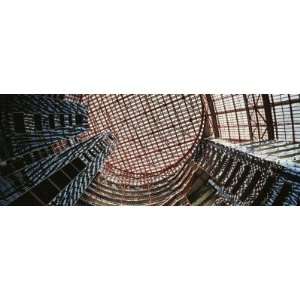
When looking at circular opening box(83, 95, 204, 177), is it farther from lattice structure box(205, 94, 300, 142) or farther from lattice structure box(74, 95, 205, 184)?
lattice structure box(205, 94, 300, 142)

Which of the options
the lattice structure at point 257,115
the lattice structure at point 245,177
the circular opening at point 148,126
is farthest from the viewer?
the circular opening at point 148,126

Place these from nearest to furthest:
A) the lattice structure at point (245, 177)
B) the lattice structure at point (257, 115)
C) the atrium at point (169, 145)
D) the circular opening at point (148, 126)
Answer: the lattice structure at point (257, 115)
the atrium at point (169, 145)
the lattice structure at point (245, 177)
the circular opening at point (148, 126)

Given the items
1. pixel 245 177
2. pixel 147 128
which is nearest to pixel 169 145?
pixel 147 128

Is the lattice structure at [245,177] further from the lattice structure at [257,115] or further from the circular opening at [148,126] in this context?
the circular opening at [148,126]

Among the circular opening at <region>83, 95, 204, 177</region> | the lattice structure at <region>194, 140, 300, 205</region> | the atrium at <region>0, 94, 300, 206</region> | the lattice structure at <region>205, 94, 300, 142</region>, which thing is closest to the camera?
the lattice structure at <region>205, 94, 300, 142</region>

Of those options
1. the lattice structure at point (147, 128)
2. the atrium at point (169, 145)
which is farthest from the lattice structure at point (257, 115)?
the lattice structure at point (147, 128)

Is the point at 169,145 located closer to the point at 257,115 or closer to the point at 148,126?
the point at 148,126

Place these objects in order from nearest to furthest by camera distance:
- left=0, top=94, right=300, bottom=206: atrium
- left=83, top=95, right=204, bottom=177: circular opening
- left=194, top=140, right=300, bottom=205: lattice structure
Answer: left=0, top=94, right=300, bottom=206: atrium
left=194, top=140, right=300, bottom=205: lattice structure
left=83, top=95, right=204, bottom=177: circular opening

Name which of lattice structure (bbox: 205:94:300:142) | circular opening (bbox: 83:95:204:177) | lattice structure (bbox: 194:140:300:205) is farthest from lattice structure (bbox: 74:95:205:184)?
lattice structure (bbox: 194:140:300:205)

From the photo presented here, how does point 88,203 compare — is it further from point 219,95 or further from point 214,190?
point 219,95

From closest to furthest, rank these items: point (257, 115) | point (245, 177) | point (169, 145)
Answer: point (257, 115)
point (245, 177)
point (169, 145)

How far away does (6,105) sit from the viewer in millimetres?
9859

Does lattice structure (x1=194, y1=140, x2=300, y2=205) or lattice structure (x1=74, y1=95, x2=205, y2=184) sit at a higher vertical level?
lattice structure (x1=74, y1=95, x2=205, y2=184)
